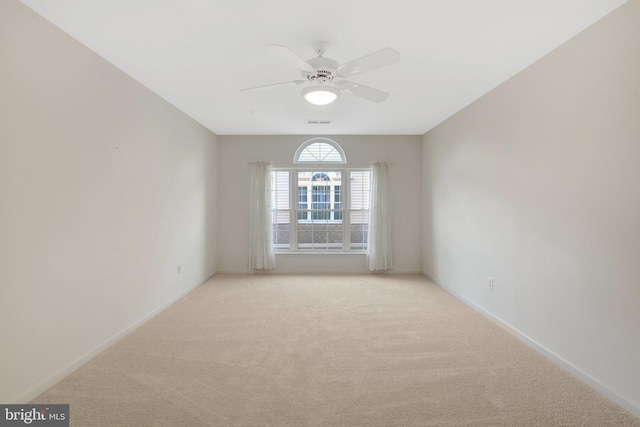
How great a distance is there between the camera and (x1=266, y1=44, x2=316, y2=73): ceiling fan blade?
192 centimetres

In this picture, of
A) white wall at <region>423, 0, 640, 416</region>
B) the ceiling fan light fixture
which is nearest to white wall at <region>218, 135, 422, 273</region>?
white wall at <region>423, 0, 640, 416</region>

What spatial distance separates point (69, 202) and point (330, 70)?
2.14 meters

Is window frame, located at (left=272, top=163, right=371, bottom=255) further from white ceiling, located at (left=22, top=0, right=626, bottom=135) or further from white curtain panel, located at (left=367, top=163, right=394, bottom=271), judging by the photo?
white ceiling, located at (left=22, top=0, right=626, bottom=135)

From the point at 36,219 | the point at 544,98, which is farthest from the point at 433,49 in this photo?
the point at 36,219

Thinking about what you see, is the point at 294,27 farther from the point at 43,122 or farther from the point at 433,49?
the point at 43,122

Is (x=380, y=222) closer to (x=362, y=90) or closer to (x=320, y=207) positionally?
(x=320, y=207)

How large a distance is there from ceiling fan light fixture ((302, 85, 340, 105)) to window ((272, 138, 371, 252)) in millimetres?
3239

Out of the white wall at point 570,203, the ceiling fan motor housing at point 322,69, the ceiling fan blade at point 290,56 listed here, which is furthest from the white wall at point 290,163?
the ceiling fan blade at point 290,56

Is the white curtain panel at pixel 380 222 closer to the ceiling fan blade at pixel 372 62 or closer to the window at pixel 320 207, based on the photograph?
the window at pixel 320 207

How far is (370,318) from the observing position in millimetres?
3451

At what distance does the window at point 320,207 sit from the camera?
19.0 ft

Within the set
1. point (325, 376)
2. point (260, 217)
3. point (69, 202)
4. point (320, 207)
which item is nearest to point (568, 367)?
point (325, 376)

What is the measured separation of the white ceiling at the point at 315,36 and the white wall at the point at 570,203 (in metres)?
0.28

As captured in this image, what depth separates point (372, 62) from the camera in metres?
2.13
